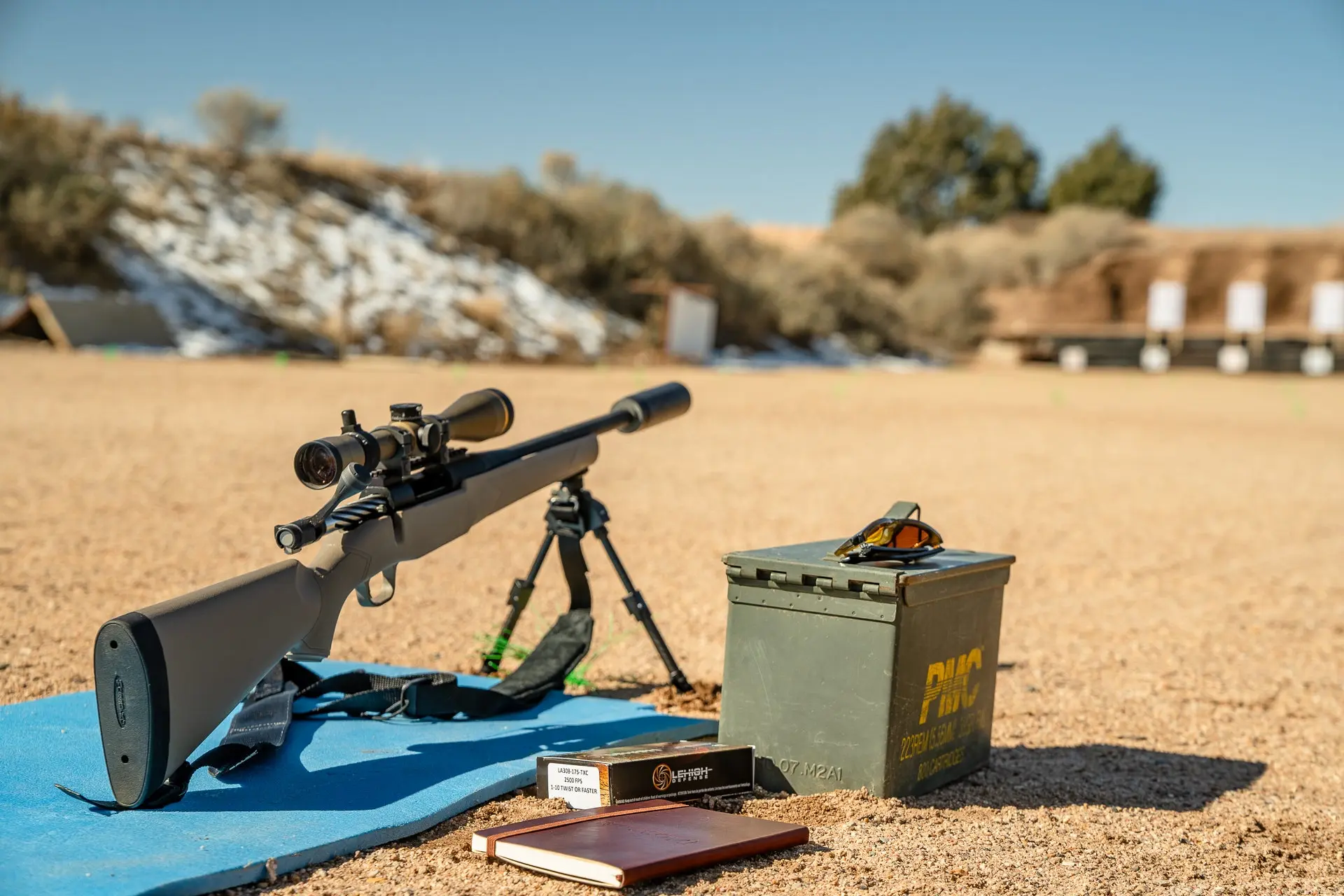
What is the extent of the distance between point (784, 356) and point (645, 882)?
Answer: 3320cm

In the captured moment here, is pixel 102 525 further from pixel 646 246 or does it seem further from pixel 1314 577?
pixel 646 246

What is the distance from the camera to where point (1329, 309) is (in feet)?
137

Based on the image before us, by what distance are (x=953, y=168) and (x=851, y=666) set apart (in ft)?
216

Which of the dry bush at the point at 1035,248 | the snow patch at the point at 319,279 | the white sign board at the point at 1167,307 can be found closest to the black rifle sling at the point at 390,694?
the snow patch at the point at 319,279

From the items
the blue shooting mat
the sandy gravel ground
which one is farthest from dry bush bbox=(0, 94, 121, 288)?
the blue shooting mat

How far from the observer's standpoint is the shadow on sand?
12.6 ft

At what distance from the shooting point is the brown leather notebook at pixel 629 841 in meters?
2.84

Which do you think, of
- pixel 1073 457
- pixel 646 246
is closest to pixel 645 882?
pixel 1073 457

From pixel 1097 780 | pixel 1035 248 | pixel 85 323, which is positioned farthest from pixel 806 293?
pixel 1097 780

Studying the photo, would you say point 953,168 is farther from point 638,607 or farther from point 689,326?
point 638,607

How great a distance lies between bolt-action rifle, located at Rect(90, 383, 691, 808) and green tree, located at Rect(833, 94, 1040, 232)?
6369 centimetres

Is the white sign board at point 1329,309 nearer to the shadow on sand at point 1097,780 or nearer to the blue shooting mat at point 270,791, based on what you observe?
the shadow on sand at point 1097,780

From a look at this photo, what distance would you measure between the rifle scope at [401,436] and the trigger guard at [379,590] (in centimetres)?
29

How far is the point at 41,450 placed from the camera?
1090 cm
